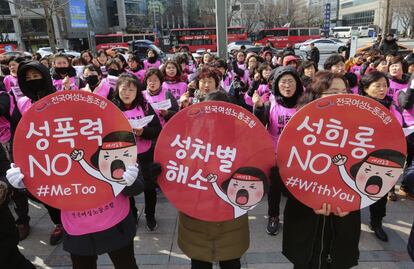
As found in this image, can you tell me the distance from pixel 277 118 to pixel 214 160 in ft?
4.94

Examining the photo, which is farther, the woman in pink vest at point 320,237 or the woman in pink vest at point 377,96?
the woman in pink vest at point 377,96

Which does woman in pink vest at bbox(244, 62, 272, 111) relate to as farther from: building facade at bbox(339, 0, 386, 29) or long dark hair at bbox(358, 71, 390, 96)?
building facade at bbox(339, 0, 386, 29)

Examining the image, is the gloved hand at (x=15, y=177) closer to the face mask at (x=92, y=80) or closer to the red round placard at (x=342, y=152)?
the red round placard at (x=342, y=152)

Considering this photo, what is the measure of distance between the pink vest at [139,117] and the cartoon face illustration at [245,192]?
5.32 feet

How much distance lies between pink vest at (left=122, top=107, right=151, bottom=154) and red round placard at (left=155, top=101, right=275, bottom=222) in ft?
4.53

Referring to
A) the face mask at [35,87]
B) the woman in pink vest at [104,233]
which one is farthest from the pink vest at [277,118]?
the face mask at [35,87]

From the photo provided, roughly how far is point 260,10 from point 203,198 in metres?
55.3

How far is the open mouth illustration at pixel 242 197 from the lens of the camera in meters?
1.91

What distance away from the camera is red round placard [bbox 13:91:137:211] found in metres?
1.84

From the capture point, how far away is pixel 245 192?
6.25 ft

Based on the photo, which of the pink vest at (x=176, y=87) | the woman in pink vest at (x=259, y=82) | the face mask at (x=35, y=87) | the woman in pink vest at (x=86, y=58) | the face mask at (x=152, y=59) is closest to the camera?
the face mask at (x=35, y=87)

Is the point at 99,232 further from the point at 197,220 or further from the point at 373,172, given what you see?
the point at 373,172

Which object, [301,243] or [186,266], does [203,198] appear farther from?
[186,266]

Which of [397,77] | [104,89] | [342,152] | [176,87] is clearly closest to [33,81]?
[104,89]
